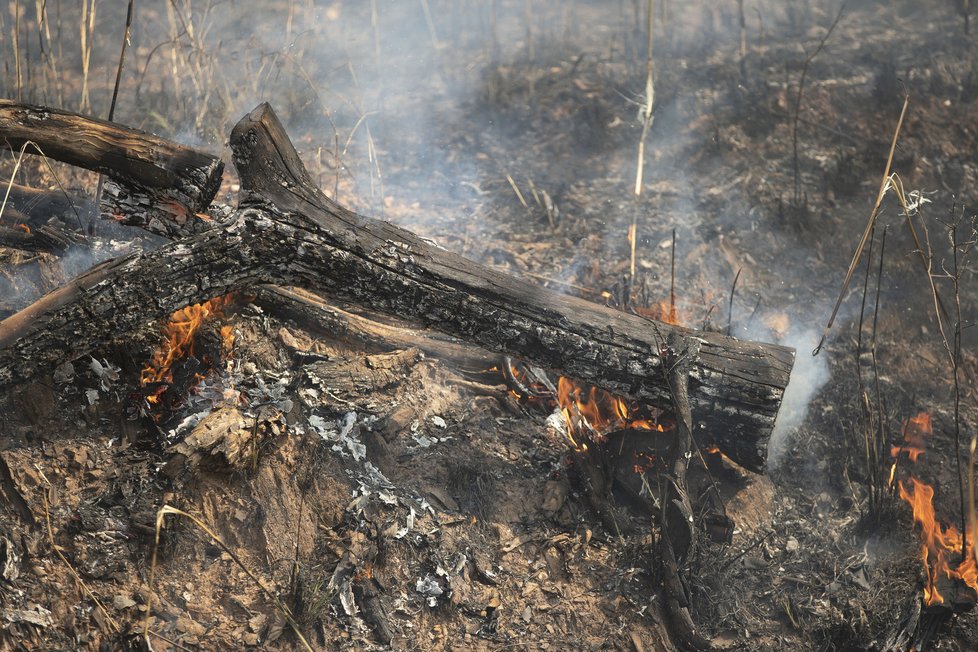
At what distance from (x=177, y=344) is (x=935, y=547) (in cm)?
402

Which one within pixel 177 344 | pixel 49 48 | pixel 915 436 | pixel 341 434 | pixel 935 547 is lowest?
pixel 935 547

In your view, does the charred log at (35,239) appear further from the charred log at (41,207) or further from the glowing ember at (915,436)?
the glowing ember at (915,436)

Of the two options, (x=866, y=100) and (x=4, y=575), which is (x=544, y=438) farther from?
(x=866, y=100)

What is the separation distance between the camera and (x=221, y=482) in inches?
124

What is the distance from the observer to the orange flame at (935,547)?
3430 mm

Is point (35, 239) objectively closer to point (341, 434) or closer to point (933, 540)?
point (341, 434)

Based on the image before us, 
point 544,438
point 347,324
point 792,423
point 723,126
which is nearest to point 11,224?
point 347,324

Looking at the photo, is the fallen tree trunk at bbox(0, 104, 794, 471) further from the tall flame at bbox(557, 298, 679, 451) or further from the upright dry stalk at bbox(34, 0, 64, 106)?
the upright dry stalk at bbox(34, 0, 64, 106)

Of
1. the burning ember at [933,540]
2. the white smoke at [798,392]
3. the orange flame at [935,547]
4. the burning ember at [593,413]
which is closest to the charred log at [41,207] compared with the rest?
the burning ember at [593,413]

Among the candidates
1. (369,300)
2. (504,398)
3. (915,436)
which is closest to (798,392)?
(915,436)

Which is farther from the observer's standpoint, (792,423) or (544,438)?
(792,423)

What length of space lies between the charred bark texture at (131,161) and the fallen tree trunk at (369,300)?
0.39 feet

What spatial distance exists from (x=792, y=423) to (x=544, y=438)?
5.29ft

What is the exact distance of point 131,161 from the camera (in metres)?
3.17
